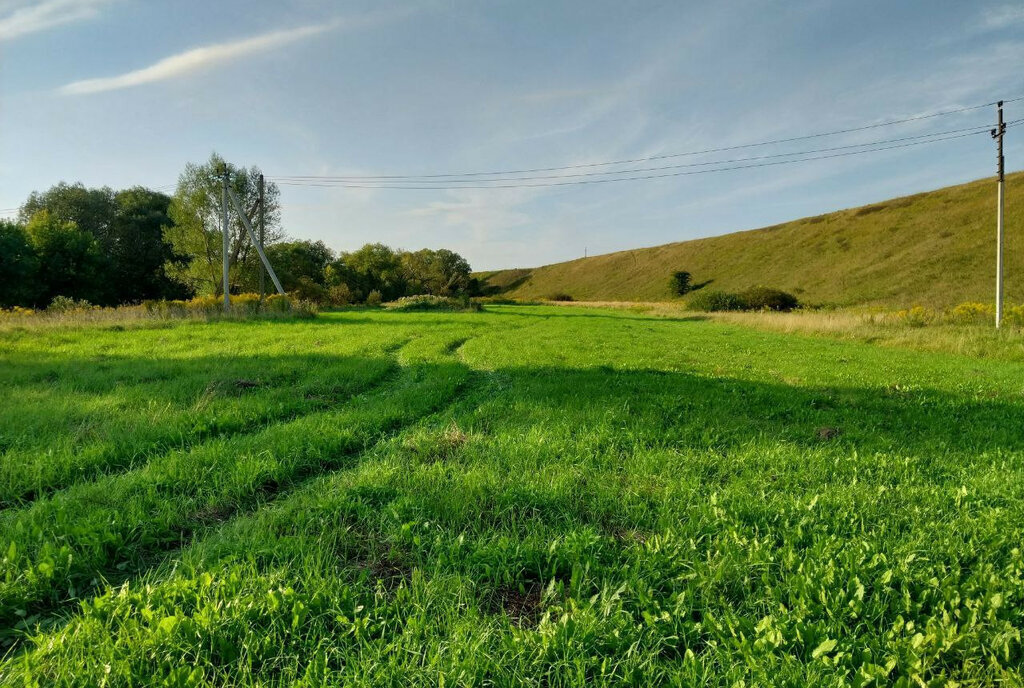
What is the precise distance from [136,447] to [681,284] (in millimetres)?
92897

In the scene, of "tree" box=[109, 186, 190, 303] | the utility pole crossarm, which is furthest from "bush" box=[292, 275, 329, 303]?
the utility pole crossarm

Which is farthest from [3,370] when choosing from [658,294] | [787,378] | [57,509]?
[658,294]

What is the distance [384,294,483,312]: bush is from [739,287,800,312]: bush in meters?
34.8

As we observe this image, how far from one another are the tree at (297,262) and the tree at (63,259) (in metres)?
13.1

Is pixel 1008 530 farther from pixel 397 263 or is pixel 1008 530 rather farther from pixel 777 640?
pixel 397 263

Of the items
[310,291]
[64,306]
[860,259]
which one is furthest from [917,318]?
[310,291]

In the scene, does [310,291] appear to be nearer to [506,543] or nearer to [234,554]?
[234,554]

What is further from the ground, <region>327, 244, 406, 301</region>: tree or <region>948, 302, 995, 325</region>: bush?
<region>327, 244, 406, 301</region>: tree

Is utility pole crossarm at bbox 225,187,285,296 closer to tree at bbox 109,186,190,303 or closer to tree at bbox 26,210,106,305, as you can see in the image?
tree at bbox 26,210,106,305

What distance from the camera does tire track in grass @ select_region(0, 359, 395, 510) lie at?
4.91 m

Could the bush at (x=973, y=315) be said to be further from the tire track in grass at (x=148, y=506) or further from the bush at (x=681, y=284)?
the bush at (x=681, y=284)

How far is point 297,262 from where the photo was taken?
65438mm

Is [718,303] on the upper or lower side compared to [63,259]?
lower

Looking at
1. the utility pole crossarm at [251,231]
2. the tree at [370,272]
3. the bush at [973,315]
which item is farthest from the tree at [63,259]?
the bush at [973,315]
